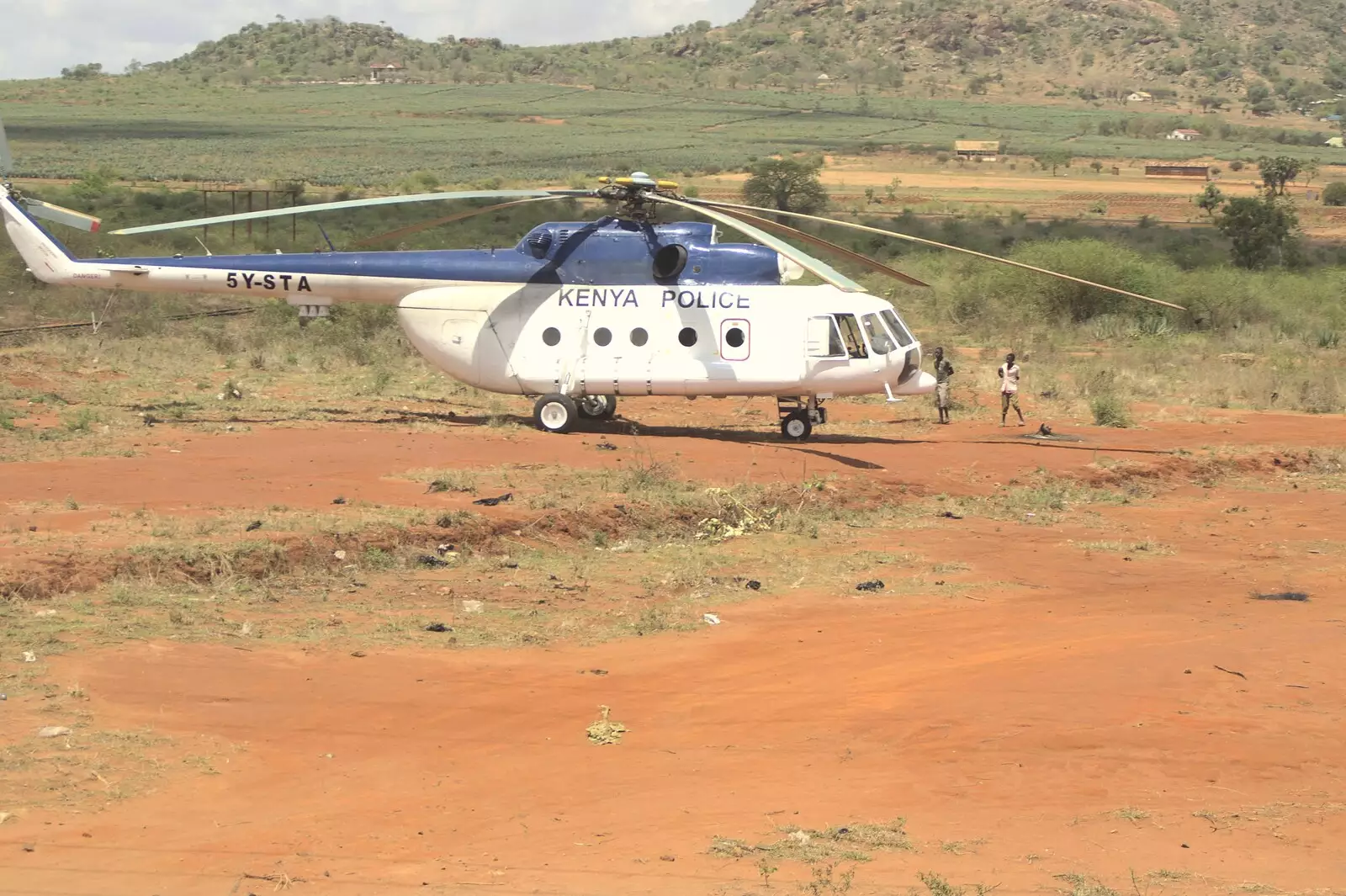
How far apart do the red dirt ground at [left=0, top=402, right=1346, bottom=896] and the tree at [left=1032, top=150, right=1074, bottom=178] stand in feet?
289

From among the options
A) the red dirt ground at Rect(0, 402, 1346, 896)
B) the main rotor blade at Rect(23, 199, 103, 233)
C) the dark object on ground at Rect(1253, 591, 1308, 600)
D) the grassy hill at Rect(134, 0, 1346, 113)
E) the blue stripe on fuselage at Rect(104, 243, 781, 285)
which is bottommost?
the dark object on ground at Rect(1253, 591, 1308, 600)

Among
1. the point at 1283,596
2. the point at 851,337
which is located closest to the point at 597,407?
the point at 851,337

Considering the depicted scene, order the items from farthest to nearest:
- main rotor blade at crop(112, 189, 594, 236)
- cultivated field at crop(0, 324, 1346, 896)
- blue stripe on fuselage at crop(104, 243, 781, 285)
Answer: blue stripe on fuselage at crop(104, 243, 781, 285) → main rotor blade at crop(112, 189, 594, 236) → cultivated field at crop(0, 324, 1346, 896)

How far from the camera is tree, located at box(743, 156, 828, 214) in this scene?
195 ft

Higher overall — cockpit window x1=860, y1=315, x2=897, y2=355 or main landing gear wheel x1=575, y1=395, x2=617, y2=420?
cockpit window x1=860, y1=315, x2=897, y2=355

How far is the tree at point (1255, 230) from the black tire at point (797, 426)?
28.7 m

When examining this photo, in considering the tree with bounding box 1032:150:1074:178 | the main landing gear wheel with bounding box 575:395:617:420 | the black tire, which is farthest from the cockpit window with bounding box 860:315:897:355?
A: the tree with bounding box 1032:150:1074:178

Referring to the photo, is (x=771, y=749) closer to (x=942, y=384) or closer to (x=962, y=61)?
(x=942, y=384)

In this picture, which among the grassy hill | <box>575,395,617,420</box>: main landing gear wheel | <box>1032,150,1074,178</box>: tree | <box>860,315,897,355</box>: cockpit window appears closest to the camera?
<box>860,315,897,355</box>: cockpit window

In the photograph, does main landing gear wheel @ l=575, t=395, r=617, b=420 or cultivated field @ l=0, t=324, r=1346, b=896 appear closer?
cultivated field @ l=0, t=324, r=1346, b=896

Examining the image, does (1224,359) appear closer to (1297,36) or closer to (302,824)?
(302,824)

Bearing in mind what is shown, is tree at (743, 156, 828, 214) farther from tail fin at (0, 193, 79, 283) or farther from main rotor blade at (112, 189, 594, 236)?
main rotor blade at (112, 189, 594, 236)

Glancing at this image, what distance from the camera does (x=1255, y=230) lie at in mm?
44500

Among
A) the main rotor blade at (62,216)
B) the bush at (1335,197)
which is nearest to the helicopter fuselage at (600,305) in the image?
the main rotor blade at (62,216)
